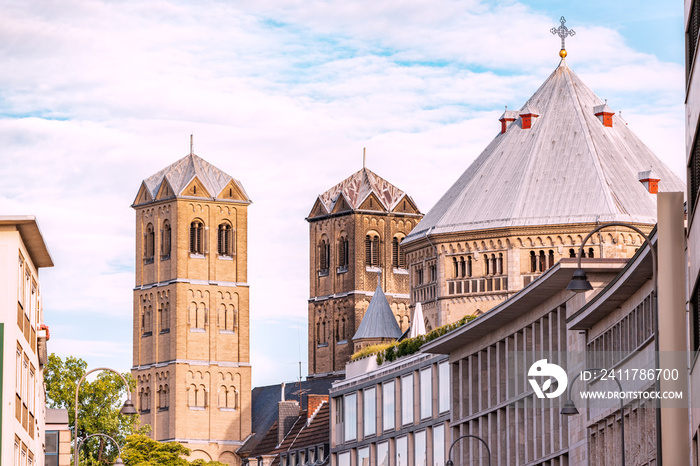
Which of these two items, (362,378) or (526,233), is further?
(526,233)

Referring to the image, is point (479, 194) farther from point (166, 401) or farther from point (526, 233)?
point (166, 401)

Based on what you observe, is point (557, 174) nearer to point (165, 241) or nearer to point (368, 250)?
point (368, 250)

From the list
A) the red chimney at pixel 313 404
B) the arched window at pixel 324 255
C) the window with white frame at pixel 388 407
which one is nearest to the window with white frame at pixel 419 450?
the window with white frame at pixel 388 407

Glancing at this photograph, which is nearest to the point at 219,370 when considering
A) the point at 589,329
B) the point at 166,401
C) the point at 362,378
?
the point at 166,401

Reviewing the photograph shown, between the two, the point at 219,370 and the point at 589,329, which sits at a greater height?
the point at 219,370

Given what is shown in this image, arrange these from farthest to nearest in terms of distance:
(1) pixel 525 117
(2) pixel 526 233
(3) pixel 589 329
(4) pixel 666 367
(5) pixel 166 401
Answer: (5) pixel 166 401
(1) pixel 525 117
(2) pixel 526 233
(3) pixel 589 329
(4) pixel 666 367

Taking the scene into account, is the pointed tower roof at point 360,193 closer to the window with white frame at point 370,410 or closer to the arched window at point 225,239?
the arched window at point 225,239

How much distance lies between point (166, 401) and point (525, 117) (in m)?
73.3

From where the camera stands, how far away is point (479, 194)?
10094 centimetres

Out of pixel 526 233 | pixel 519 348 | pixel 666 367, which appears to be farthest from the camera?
pixel 526 233

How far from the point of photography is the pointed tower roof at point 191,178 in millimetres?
173000

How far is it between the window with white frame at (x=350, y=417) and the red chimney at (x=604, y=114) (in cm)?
2624

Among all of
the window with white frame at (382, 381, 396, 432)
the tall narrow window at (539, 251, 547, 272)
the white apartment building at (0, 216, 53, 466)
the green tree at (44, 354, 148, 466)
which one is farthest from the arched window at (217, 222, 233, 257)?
the white apartment building at (0, 216, 53, 466)

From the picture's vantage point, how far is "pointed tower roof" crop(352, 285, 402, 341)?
124 meters
